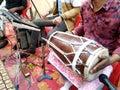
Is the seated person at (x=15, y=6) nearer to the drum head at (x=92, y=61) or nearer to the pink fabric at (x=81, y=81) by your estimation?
the pink fabric at (x=81, y=81)

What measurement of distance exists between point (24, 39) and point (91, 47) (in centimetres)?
172

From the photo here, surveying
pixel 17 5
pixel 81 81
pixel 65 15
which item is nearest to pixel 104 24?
pixel 81 81

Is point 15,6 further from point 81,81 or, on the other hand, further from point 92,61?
point 92,61

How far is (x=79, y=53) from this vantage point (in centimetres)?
134

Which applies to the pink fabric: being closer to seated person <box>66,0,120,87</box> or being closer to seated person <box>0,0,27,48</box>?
seated person <box>66,0,120,87</box>

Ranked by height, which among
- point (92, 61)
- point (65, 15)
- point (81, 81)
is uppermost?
point (65, 15)

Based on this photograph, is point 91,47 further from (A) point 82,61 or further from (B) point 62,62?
(B) point 62,62

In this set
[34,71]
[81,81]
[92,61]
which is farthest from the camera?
[34,71]

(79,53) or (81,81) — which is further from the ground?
(79,53)

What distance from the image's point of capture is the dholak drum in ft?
4.26

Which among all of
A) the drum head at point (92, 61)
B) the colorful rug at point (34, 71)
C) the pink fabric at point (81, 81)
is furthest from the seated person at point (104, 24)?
the colorful rug at point (34, 71)

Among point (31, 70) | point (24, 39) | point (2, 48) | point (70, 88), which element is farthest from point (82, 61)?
point (2, 48)

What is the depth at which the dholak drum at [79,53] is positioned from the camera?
1298mm

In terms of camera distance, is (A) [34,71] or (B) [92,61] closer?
(B) [92,61]
